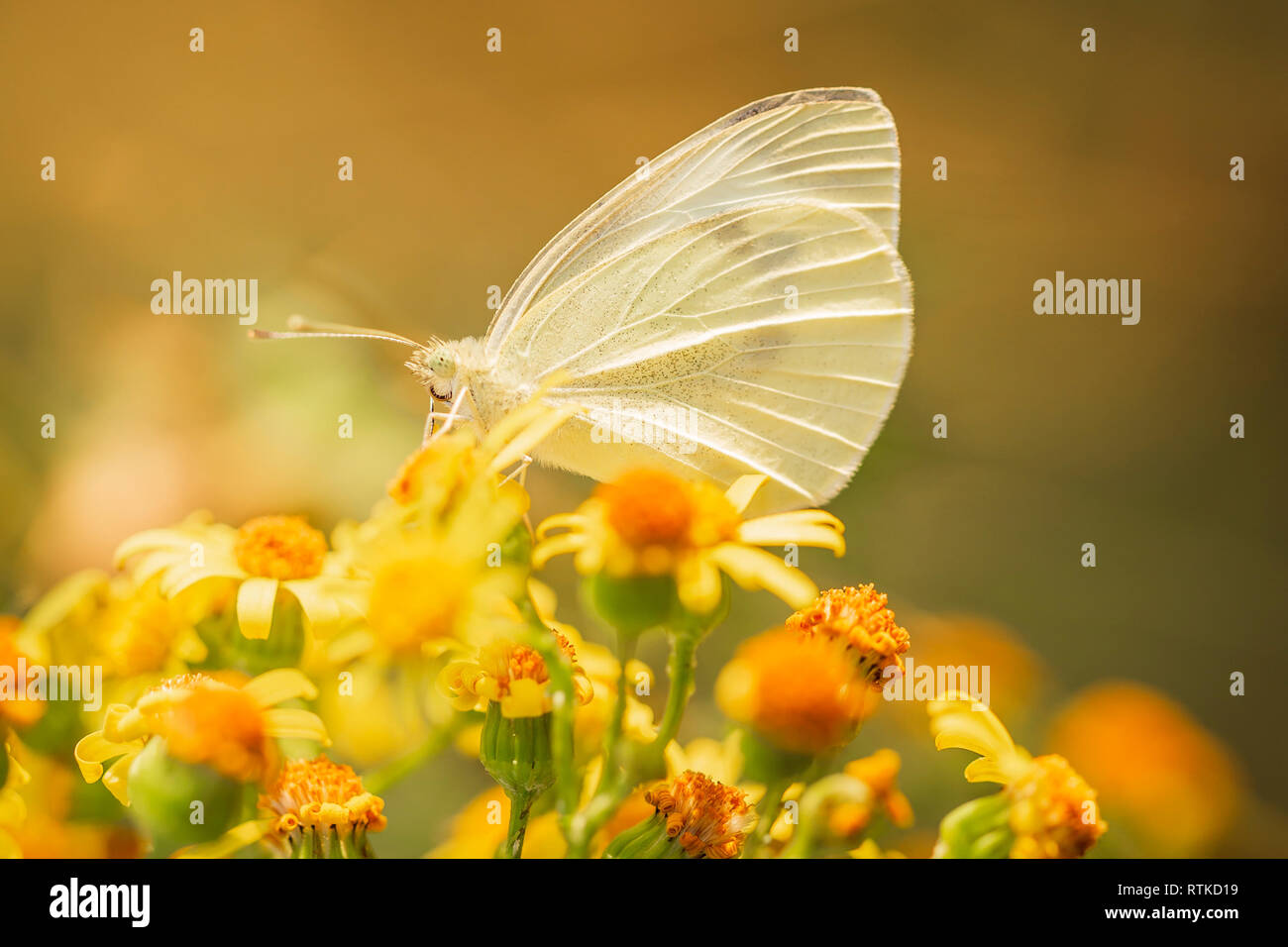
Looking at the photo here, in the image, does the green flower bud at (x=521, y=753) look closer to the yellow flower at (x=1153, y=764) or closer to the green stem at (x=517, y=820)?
the green stem at (x=517, y=820)

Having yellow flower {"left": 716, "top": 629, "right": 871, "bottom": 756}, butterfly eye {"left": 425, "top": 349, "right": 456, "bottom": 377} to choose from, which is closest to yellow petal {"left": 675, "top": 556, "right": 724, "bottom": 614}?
yellow flower {"left": 716, "top": 629, "right": 871, "bottom": 756}

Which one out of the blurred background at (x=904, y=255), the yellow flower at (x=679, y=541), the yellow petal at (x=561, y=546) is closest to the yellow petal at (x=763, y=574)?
the yellow flower at (x=679, y=541)

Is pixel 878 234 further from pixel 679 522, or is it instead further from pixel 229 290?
pixel 229 290

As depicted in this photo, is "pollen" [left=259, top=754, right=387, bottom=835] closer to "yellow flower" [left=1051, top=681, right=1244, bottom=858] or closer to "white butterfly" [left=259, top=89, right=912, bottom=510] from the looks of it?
"white butterfly" [left=259, top=89, right=912, bottom=510]

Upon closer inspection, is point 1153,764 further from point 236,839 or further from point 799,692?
point 236,839

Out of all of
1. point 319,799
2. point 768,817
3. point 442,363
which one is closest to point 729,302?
point 442,363
